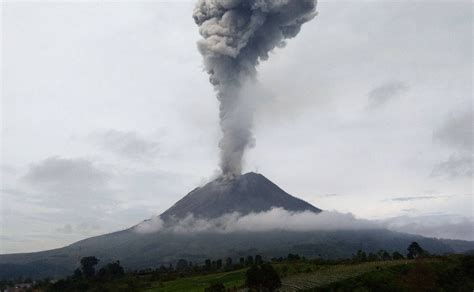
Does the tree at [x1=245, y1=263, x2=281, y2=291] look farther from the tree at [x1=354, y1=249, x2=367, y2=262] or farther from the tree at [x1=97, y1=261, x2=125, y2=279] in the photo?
the tree at [x1=97, y1=261, x2=125, y2=279]

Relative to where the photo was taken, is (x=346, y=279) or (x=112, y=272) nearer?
(x=346, y=279)

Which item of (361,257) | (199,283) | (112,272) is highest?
(112,272)

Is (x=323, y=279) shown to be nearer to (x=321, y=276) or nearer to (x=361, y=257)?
(x=321, y=276)

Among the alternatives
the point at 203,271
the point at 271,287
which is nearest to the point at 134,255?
the point at 203,271

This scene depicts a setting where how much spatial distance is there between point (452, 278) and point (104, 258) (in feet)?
508

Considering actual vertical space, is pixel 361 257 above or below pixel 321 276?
above

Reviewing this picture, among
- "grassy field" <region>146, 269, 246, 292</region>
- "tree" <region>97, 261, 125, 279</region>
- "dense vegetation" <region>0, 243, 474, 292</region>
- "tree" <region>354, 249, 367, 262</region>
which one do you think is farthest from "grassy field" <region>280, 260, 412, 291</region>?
"tree" <region>97, 261, 125, 279</region>

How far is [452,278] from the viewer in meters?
61.9

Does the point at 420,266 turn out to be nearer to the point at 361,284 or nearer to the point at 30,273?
the point at 361,284

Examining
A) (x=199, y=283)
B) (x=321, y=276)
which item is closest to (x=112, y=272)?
(x=199, y=283)

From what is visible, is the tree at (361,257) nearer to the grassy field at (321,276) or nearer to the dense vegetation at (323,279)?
the dense vegetation at (323,279)

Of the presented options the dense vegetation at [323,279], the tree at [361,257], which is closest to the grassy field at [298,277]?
the dense vegetation at [323,279]

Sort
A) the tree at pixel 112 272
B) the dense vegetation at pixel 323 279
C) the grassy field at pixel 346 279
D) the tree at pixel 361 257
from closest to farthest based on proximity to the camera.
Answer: the dense vegetation at pixel 323 279, the grassy field at pixel 346 279, the tree at pixel 361 257, the tree at pixel 112 272

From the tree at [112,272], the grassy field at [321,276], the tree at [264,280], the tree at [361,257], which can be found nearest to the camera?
the tree at [264,280]
